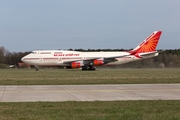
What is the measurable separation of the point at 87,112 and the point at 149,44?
5454 cm

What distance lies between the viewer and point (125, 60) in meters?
61.5

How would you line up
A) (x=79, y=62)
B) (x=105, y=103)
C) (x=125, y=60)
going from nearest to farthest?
(x=105, y=103) < (x=79, y=62) < (x=125, y=60)

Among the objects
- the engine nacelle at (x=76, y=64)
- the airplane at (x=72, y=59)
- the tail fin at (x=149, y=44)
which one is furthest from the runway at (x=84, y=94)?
the tail fin at (x=149, y=44)

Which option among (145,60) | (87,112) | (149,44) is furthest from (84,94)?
(145,60)

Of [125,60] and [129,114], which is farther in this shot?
[125,60]

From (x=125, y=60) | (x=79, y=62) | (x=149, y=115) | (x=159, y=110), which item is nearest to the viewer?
→ (x=149, y=115)

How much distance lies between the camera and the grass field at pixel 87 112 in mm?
8844

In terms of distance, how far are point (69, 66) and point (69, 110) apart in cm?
4853

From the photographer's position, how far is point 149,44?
62.8 meters

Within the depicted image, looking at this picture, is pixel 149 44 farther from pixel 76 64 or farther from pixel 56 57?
pixel 56 57

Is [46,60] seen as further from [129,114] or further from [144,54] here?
[129,114]

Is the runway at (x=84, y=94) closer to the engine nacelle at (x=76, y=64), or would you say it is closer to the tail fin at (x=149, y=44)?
the engine nacelle at (x=76, y=64)

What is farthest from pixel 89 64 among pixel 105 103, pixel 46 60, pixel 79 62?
pixel 105 103

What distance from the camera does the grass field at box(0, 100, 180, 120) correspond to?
8844mm
